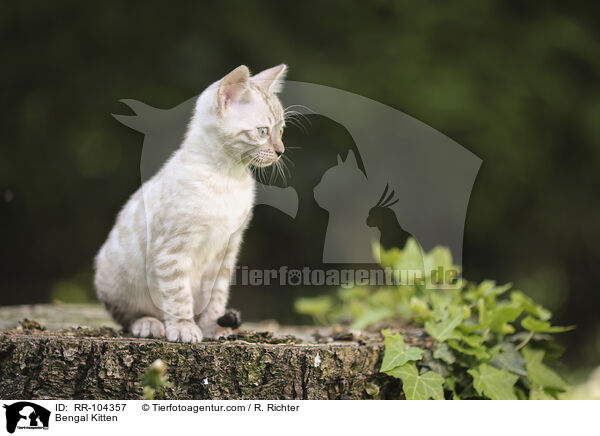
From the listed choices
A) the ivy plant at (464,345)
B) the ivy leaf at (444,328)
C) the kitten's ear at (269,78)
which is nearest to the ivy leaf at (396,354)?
the ivy plant at (464,345)

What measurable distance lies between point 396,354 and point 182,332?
2.44 feet

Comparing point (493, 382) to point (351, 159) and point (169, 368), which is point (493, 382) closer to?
point (169, 368)

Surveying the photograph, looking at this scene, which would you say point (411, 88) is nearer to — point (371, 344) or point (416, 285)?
point (416, 285)

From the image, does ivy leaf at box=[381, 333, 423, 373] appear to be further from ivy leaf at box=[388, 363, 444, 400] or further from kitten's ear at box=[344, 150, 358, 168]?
kitten's ear at box=[344, 150, 358, 168]

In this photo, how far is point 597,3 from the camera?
3771mm

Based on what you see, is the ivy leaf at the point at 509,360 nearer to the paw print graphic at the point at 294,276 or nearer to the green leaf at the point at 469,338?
the green leaf at the point at 469,338

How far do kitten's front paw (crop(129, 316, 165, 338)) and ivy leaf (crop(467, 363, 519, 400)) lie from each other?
1151 millimetres

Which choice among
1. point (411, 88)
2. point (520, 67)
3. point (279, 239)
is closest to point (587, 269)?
point (520, 67)

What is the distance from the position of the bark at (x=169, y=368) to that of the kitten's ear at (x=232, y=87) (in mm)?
792

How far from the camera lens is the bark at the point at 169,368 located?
1783 mm

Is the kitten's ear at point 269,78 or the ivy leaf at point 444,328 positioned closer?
the kitten's ear at point 269,78

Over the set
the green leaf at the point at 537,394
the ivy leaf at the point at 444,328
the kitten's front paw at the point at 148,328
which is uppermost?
the ivy leaf at the point at 444,328

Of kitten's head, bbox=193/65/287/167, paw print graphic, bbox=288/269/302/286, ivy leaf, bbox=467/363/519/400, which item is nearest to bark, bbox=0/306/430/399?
ivy leaf, bbox=467/363/519/400
